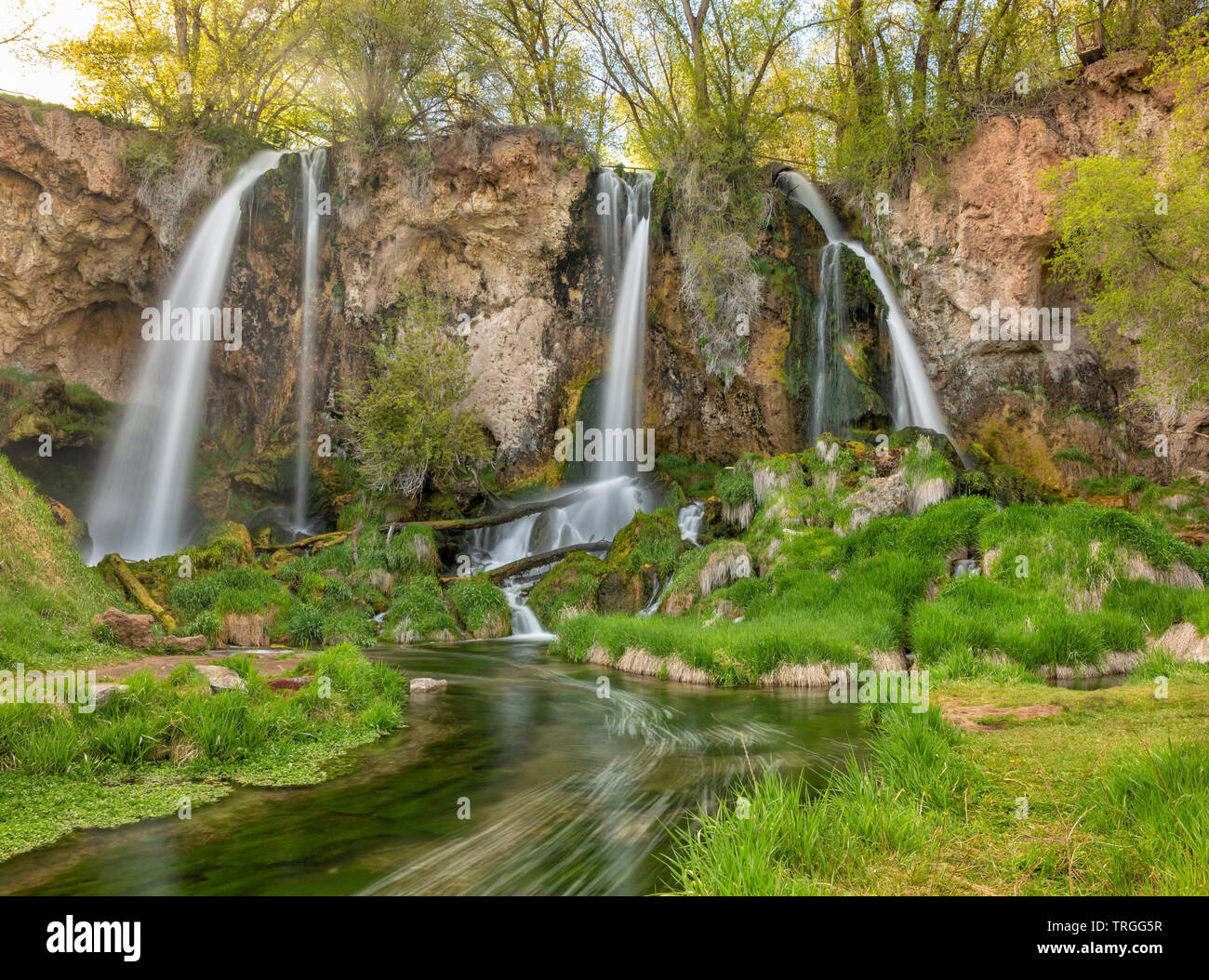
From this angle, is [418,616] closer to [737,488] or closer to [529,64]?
[737,488]

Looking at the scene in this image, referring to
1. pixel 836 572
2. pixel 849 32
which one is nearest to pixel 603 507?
pixel 836 572

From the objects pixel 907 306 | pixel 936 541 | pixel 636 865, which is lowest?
pixel 636 865

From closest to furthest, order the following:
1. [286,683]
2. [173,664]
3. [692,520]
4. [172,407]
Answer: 1. [286,683]
2. [173,664]
3. [692,520]
4. [172,407]

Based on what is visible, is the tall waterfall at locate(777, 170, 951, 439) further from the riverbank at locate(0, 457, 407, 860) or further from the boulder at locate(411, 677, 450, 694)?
the riverbank at locate(0, 457, 407, 860)

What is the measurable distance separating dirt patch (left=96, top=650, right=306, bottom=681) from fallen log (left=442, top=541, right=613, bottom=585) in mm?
7620

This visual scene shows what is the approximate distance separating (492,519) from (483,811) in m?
16.0

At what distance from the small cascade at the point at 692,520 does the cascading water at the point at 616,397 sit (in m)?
2.86

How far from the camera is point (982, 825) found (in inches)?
169

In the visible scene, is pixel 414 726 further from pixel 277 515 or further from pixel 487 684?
pixel 277 515

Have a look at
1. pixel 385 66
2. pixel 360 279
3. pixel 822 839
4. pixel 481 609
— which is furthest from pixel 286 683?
pixel 385 66

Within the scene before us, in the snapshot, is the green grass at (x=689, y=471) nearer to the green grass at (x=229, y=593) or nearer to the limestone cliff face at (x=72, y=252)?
the green grass at (x=229, y=593)

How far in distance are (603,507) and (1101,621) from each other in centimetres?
1367

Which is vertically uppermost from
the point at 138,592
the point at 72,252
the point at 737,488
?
the point at 72,252
